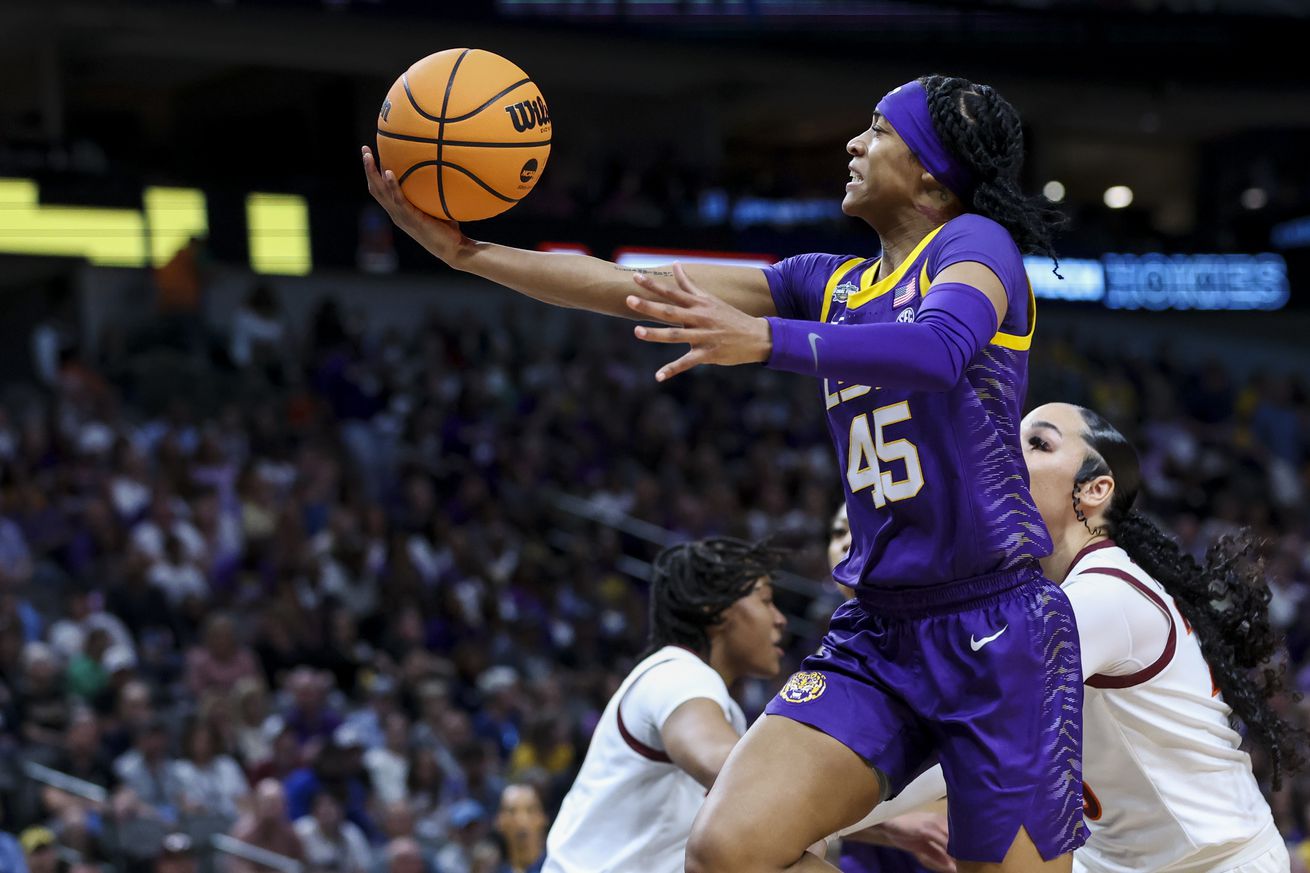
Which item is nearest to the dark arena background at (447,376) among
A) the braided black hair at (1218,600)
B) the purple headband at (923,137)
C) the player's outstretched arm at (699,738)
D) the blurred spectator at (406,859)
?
A: the blurred spectator at (406,859)

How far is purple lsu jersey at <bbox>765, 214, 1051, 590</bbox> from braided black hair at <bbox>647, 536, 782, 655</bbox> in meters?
1.27

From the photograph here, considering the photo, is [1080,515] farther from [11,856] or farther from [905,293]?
[11,856]

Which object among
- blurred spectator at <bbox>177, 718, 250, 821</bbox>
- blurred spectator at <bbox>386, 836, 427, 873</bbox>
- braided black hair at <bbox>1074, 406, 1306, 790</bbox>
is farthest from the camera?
blurred spectator at <bbox>177, 718, 250, 821</bbox>

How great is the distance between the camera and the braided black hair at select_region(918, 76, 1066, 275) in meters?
3.34

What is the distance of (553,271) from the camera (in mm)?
3609

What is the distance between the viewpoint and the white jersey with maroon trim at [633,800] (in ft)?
13.8

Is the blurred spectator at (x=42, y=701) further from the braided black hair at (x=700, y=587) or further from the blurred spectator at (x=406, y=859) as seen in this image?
the braided black hair at (x=700, y=587)

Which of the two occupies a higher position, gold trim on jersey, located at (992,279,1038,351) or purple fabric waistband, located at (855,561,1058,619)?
gold trim on jersey, located at (992,279,1038,351)

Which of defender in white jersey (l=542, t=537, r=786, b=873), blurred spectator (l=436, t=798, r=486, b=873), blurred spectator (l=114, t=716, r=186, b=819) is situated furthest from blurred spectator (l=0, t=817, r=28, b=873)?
defender in white jersey (l=542, t=537, r=786, b=873)

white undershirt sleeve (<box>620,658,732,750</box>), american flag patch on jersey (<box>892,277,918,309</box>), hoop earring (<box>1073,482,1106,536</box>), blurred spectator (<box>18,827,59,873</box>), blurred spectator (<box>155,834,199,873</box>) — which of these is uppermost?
american flag patch on jersey (<box>892,277,918,309</box>)

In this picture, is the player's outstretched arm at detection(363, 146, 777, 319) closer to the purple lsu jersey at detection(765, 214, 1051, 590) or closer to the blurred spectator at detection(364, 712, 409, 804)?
the purple lsu jersey at detection(765, 214, 1051, 590)

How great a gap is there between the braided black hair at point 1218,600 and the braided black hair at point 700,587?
103 centimetres

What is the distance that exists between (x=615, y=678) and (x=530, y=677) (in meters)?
0.62

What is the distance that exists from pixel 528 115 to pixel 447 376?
11.9 meters
